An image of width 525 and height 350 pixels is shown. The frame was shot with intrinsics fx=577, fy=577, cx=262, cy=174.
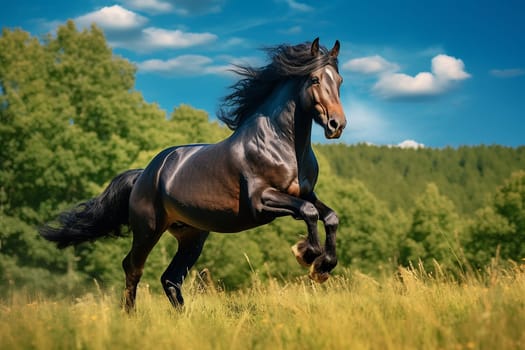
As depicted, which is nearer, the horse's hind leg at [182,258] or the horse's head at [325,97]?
the horse's head at [325,97]

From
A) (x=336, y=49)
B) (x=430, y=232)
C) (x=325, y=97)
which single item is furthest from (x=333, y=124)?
(x=430, y=232)

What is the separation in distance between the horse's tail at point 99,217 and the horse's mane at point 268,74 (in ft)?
6.96

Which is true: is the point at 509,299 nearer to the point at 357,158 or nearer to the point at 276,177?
the point at 276,177

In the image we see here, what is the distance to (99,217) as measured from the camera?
8609 millimetres

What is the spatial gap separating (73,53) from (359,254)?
22233mm

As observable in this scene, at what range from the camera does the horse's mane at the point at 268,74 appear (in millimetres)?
6289

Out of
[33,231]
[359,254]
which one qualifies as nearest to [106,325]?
[33,231]

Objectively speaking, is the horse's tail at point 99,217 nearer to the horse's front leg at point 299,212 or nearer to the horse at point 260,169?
the horse at point 260,169

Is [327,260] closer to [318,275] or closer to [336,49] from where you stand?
[318,275]

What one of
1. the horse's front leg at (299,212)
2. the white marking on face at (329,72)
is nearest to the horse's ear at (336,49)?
the white marking on face at (329,72)

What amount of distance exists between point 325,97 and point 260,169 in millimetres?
1039

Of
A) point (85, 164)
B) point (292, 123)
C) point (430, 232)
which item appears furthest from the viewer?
point (430, 232)

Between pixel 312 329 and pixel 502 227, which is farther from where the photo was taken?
pixel 502 227

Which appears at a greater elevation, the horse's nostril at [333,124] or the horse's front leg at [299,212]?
the horse's nostril at [333,124]
